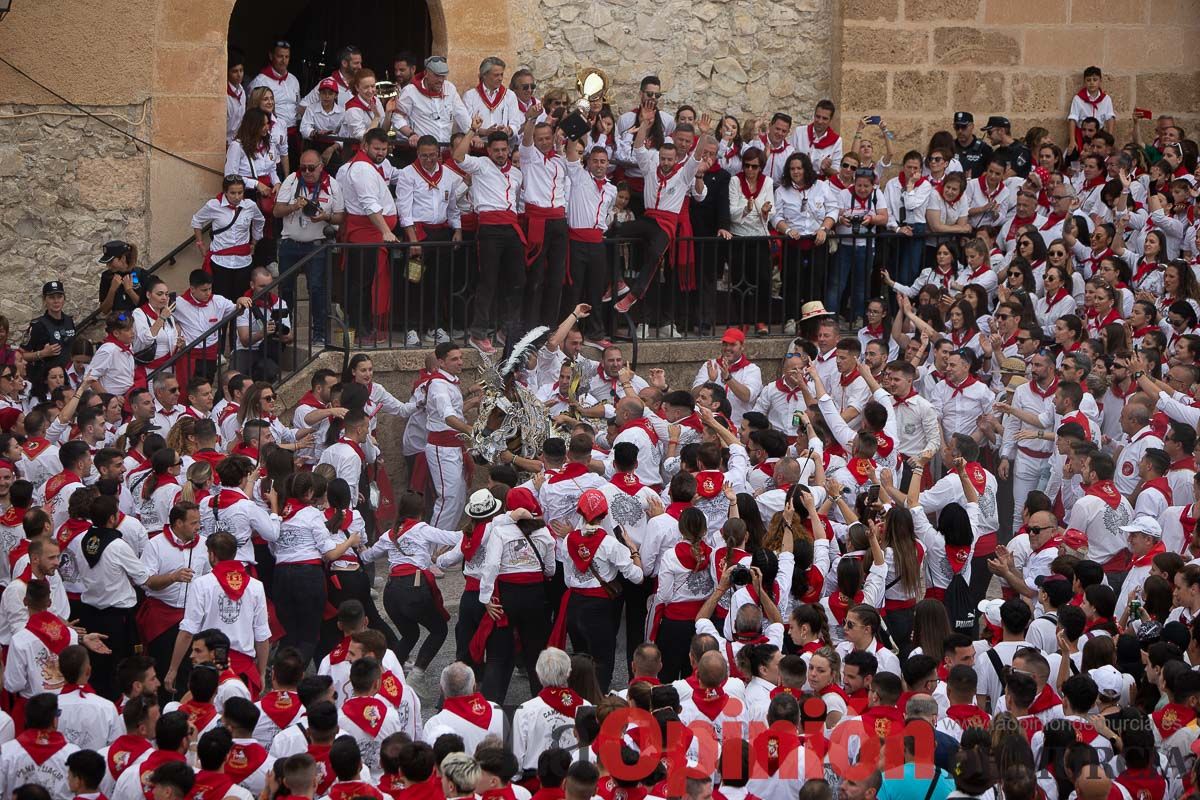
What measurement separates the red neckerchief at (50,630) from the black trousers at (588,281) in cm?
628

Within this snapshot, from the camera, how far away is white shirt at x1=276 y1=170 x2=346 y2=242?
13.6 meters

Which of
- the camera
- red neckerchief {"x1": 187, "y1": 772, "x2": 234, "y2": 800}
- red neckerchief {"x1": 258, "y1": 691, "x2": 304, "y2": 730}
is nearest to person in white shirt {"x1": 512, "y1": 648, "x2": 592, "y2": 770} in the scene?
red neckerchief {"x1": 258, "y1": 691, "x2": 304, "y2": 730}

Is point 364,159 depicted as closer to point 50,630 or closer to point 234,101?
point 234,101

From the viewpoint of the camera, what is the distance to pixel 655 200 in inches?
567

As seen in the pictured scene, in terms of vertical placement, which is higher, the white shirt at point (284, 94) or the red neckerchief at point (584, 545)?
the white shirt at point (284, 94)

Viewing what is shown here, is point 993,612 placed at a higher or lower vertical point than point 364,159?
lower

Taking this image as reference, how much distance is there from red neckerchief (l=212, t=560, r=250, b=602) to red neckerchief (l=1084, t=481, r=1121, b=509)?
525cm

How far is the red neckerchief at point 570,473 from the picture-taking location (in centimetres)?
1034

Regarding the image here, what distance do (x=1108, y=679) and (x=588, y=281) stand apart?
7098mm

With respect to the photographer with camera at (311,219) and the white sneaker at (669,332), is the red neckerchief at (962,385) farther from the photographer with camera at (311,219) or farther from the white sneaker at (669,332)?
the photographer with camera at (311,219)

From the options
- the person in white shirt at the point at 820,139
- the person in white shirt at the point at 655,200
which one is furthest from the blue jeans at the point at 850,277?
the person in white shirt at the point at 655,200

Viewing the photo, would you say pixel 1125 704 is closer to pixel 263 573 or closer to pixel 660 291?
pixel 263 573

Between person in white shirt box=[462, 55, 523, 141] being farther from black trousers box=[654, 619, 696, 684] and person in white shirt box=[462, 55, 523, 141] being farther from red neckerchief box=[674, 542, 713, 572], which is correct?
black trousers box=[654, 619, 696, 684]

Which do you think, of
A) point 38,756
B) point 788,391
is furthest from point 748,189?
point 38,756
